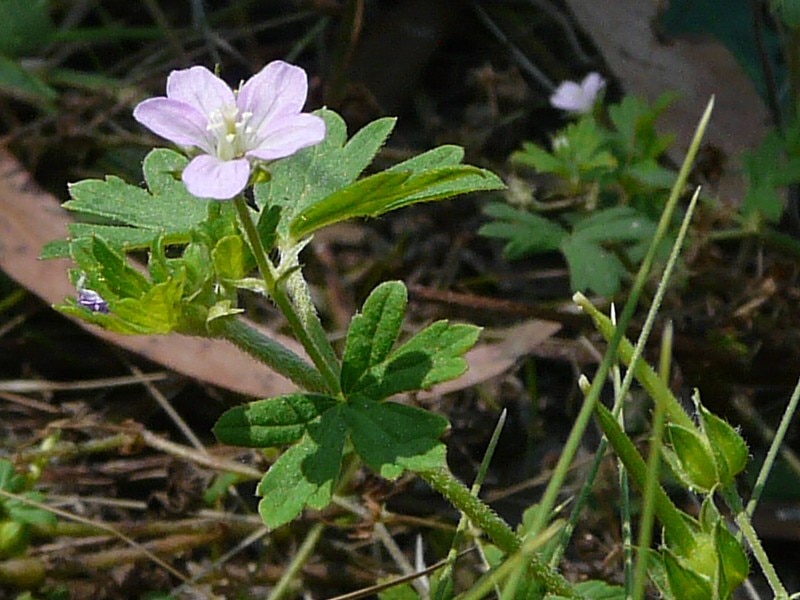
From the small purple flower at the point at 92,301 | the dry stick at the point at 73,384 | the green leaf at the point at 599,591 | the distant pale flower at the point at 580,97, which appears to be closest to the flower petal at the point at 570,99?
the distant pale flower at the point at 580,97

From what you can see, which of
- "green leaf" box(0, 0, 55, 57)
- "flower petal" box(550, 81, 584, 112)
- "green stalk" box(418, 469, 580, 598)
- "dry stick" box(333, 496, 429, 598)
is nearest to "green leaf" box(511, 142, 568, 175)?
"flower petal" box(550, 81, 584, 112)

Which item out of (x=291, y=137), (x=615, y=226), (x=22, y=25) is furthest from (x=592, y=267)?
(x=22, y=25)

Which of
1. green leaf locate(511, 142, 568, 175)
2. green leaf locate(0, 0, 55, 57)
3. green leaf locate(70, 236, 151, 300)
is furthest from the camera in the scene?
green leaf locate(0, 0, 55, 57)

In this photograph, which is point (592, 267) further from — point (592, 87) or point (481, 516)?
point (481, 516)

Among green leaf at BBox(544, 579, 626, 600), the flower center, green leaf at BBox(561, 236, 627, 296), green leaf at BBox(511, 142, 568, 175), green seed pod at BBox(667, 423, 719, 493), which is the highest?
the flower center

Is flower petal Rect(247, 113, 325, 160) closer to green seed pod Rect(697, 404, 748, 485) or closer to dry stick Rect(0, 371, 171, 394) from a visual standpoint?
green seed pod Rect(697, 404, 748, 485)

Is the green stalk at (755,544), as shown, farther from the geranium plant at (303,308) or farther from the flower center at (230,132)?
the flower center at (230,132)
